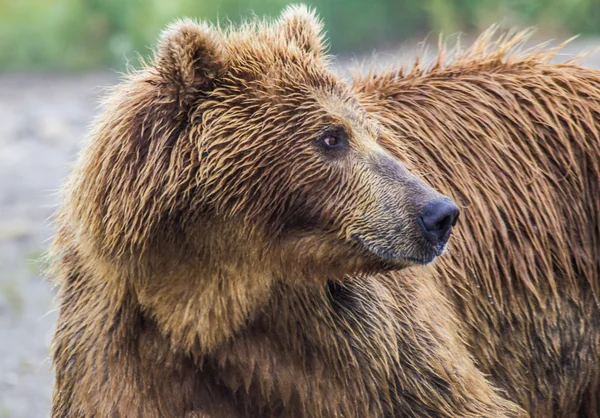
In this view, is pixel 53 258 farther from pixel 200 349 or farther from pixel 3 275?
pixel 3 275

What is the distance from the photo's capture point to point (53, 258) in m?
5.17

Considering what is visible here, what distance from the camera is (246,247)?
4.54 metres

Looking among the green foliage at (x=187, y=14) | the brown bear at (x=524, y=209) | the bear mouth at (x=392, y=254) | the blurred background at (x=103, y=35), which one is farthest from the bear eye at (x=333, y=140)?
the green foliage at (x=187, y=14)

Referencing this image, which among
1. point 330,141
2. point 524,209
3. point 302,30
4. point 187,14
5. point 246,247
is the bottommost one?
point 246,247

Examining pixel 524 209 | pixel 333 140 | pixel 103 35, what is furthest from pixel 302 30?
pixel 103 35

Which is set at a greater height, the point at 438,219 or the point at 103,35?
the point at 438,219

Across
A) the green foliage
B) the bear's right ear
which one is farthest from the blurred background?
the bear's right ear

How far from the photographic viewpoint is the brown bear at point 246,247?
448cm

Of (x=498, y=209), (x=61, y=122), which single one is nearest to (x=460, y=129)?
(x=498, y=209)

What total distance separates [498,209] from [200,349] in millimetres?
1981

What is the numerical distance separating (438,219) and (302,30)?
123 cm

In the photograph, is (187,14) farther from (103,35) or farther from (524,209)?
(524,209)

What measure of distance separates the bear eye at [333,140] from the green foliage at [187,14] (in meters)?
13.1

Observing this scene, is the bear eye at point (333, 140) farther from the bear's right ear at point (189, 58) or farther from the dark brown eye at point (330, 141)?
the bear's right ear at point (189, 58)
